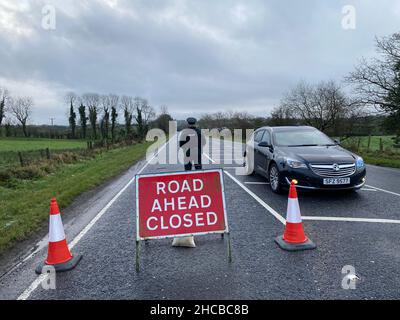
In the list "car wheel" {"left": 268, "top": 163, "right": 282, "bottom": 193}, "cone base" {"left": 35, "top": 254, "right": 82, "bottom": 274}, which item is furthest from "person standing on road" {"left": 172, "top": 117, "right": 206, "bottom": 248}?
"cone base" {"left": 35, "top": 254, "right": 82, "bottom": 274}

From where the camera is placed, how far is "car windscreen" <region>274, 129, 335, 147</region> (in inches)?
307

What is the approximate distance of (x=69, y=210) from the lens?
6.79 metres

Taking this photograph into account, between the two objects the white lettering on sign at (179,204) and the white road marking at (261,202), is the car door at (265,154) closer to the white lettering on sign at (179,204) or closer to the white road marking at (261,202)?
the white road marking at (261,202)

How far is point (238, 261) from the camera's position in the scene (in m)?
3.81

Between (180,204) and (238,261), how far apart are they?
3.51ft

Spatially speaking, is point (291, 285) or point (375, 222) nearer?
point (291, 285)

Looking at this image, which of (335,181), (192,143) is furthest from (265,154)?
(192,143)

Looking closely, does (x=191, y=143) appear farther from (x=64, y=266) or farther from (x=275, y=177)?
(x=64, y=266)

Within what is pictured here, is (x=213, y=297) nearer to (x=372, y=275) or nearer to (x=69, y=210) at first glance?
(x=372, y=275)

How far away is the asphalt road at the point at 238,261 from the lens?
314 cm

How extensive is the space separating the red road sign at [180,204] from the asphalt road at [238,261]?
16.3 inches

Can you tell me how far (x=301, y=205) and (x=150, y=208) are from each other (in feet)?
12.3

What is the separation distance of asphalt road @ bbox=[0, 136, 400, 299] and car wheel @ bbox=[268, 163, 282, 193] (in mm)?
1078

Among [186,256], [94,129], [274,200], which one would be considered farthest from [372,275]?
[94,129]
